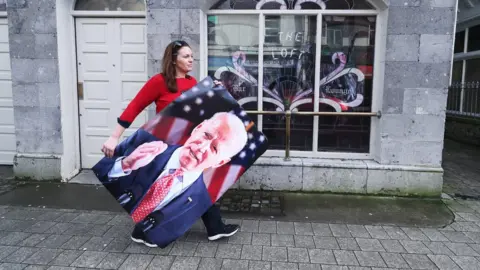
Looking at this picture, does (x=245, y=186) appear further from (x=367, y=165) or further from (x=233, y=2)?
(x=233, y=2)

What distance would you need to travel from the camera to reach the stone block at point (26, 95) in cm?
538

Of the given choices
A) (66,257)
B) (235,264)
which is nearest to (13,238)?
(66,257)

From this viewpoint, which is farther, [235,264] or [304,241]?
[304,241]

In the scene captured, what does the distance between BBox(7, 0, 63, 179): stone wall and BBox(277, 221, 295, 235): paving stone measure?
3.40 meters

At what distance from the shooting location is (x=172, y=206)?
3.23 metres

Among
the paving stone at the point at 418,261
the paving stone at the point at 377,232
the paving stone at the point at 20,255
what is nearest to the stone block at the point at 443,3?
the paving stone at the point at 377,232

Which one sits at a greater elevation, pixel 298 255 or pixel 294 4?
pixel 294 4

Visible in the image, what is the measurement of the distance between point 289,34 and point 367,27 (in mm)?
1093

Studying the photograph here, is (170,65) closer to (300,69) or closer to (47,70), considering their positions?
(300,69)

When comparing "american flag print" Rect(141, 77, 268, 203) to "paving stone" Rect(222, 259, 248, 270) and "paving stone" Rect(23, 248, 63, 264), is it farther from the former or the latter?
"paving stone" Rect(23, 248, 63, 264)

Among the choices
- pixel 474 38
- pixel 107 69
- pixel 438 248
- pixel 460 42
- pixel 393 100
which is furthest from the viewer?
pixel 460 42

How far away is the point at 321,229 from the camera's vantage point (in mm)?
3969

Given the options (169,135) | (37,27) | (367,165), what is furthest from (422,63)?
(37,27)

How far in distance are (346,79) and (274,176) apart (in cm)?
175
